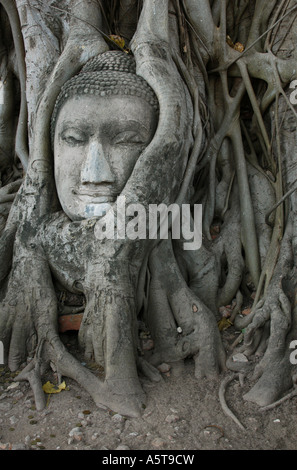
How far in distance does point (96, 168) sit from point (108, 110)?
388 millimetres

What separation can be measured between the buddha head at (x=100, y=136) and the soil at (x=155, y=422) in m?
1.14

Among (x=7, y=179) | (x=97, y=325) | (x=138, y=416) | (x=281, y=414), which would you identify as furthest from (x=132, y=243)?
(x=7, y=179)

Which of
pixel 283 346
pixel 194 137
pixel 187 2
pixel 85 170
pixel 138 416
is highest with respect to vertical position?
pixel 187 2

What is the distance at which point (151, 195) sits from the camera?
2.85m

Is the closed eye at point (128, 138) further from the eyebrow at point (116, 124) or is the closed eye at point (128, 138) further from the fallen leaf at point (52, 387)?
the fallen leaf at point (52, 387)

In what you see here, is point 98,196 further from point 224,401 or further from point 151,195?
point 224,401

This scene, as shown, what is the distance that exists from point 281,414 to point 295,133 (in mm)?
1981

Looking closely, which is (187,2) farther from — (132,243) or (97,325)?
(97,325)

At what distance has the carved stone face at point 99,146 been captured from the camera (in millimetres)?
2945

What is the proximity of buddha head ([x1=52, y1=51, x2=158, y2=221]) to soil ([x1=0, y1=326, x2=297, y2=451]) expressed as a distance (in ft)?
3.73

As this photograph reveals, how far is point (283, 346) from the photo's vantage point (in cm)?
266

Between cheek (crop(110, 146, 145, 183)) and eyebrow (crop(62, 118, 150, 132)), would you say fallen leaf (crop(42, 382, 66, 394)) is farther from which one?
eyebrow (crop(62, 118, 150, 132))

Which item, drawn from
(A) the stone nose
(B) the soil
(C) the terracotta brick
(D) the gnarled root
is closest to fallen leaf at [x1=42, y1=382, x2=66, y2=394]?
(B) the soil

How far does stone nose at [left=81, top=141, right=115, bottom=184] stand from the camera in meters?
2.92
